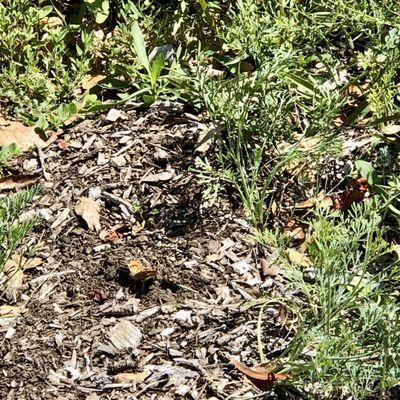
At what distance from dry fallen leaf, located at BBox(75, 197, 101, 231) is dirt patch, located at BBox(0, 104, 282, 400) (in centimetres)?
3

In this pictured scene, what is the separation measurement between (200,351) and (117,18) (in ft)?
7.40

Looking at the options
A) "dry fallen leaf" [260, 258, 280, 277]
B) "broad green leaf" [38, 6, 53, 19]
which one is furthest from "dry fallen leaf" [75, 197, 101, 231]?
"broad green leaf" [38, 6, 53, 19]

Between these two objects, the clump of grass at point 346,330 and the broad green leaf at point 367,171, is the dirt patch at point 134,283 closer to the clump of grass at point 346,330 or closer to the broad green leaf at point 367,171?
the clump of grass at point 346,330

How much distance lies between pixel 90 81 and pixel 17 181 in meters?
0.75

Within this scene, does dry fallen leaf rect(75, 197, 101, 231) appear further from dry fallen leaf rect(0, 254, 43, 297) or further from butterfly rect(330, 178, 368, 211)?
butterfly rect(330, 178, 368, 211)

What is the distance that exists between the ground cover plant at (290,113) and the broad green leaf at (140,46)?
0.5 inches

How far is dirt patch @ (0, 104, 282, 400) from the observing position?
3135 millimetres

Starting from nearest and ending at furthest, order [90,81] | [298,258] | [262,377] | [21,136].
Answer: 1. [262,377]
2. [298,258]
3. [21,136]
4. [90,81]

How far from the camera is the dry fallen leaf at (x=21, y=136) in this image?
4.10 metres

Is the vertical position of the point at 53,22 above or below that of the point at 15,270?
above

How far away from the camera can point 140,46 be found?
432 centimetres

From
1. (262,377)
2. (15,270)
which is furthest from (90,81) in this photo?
(262,377)

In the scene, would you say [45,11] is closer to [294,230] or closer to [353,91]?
[353,91]

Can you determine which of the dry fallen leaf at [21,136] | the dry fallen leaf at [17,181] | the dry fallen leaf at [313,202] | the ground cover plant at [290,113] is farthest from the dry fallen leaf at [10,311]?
the dry fallen leaf at [313,202]
